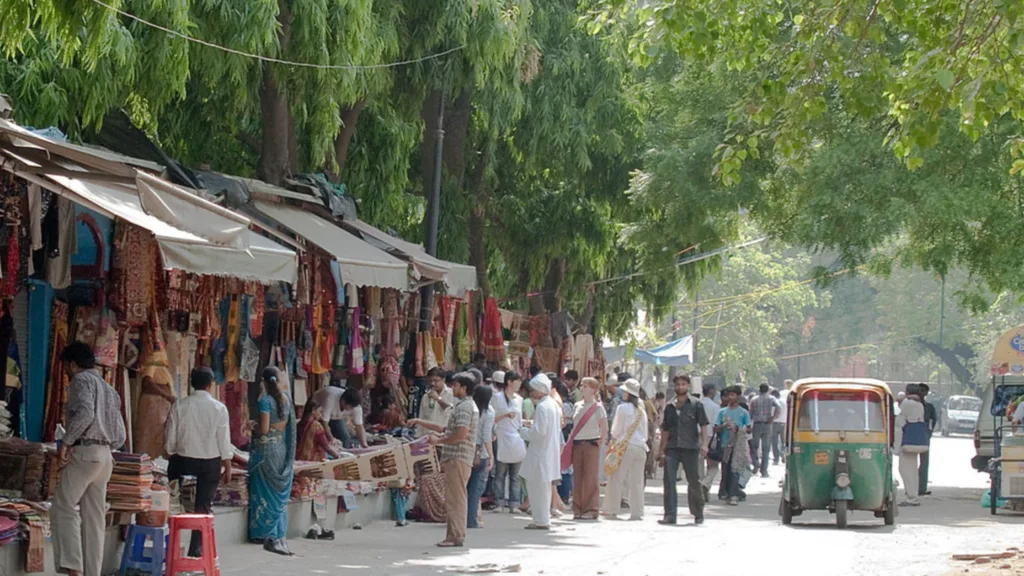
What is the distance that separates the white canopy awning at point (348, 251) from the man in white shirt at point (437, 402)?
239 centimetres

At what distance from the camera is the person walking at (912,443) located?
24953 millimetres

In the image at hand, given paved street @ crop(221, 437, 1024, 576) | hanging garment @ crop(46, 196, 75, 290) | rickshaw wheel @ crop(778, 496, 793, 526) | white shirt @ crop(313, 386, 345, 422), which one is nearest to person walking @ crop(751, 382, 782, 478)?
paved street @ crop(221, 437, 1024, 576)

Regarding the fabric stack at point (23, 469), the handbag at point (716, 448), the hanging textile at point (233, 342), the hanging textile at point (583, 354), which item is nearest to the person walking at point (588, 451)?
the handbag at point (716, 448)

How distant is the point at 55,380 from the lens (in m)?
14.2

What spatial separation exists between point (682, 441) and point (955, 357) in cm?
7670

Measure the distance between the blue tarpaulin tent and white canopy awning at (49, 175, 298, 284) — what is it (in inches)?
1160

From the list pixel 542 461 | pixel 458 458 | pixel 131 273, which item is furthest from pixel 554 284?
pixel 131 273

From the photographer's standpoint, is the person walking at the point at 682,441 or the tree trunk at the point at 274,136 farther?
the person walking at the point at 682,441

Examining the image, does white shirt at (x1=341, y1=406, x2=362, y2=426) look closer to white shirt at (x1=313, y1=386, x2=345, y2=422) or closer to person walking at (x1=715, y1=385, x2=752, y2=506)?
white shirt at (x1=313, y1=386, x2=345, y2=422)

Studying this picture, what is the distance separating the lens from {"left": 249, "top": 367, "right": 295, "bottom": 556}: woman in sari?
47.8ft

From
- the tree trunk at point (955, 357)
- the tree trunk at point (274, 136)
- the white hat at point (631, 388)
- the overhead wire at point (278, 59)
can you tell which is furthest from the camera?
the tree trunk at point (955, 357)

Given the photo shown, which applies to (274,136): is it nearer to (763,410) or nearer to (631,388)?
(631,388)

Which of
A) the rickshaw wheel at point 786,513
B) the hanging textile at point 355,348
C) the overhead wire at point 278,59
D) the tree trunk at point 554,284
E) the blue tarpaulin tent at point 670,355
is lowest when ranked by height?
the rickshaw wheel at point 786,513

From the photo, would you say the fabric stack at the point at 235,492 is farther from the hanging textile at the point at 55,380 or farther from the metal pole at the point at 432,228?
the metal pole at the point at 432,228
